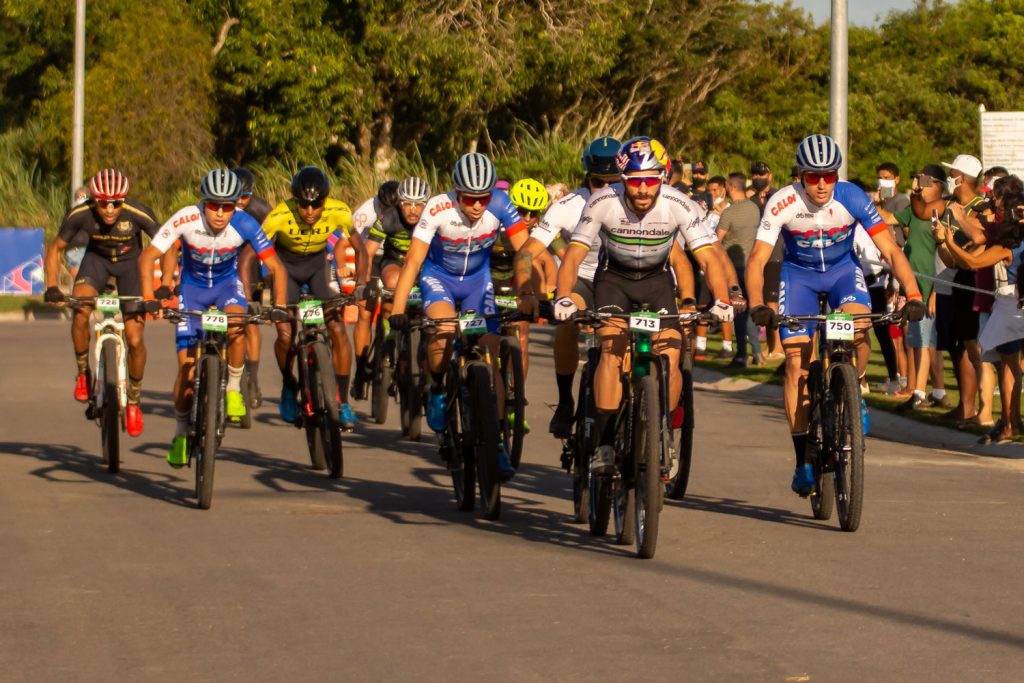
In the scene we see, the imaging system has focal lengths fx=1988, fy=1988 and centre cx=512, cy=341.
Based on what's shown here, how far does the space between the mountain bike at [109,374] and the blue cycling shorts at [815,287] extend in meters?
4.21

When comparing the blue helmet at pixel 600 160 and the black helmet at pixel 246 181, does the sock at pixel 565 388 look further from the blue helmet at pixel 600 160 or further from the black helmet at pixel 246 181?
the black helmet at pixel 246 181

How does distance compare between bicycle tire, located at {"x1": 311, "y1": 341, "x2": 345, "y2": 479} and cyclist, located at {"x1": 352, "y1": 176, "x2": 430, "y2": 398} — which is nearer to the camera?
bicycle tire, located at {"x1": 311, "y1": 341, "x2": 345, "y2": 479}

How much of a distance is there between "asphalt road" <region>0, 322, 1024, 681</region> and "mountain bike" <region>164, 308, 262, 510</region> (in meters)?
0.24

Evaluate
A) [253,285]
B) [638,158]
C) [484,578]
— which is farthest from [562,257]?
[253,285]

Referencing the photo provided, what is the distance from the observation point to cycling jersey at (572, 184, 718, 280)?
1061cm

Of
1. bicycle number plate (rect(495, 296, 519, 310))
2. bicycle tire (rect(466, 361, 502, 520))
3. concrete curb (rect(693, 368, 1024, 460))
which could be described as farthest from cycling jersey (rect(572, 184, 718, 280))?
concrete curb (rect(693, 368, 1024, 460))

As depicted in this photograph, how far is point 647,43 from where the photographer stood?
152 ft

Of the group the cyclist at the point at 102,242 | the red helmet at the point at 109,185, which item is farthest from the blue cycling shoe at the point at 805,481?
the red helmet at the point at 109,185

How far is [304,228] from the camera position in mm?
14656

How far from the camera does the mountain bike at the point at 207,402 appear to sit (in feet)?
36.8

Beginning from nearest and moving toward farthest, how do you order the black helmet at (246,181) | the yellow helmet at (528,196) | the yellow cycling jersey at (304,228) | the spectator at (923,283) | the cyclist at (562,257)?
1. the cyclist at (562,257)
2. the yellow helmet at (528,196)
3. the yellow cycling jersey at (304,228)
4. the black helmet at (246,181)
5. the spectator at (923,283)

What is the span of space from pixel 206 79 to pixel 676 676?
1481 inches

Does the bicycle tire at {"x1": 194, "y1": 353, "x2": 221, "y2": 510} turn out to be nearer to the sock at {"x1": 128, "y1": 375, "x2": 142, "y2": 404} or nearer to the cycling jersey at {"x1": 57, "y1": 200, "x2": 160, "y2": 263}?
the sock at {"x1": 128, "y1": 375, "x2": 142, "y2": 404}

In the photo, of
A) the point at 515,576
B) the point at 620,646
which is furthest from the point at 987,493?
the point at 620,646
